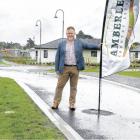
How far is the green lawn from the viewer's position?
28.2 ft

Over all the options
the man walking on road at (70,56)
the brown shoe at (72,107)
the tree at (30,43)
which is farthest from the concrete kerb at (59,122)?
the tree at (30,43)

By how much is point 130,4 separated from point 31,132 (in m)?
4.12

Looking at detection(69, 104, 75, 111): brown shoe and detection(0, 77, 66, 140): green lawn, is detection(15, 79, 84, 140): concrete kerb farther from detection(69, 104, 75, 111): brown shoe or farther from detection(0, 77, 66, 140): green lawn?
detection(69, 104, 75, 111): brown shoe

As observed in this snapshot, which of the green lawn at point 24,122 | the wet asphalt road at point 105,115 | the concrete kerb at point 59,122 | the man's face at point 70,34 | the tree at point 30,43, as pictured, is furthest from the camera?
the tree at point 30,43

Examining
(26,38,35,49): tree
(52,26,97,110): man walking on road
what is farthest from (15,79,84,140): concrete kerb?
(26,38,35,49): tree

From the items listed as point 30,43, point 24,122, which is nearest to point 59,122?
point 24,122

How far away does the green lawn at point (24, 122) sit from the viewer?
28.2ft

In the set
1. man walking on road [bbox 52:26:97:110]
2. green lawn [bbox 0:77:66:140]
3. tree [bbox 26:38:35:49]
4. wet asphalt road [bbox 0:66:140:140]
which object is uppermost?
man walking on road [bbox 52:26:97:110]

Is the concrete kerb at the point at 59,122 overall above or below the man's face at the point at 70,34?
below

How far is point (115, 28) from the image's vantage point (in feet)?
37.6

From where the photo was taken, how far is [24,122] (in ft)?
32.3

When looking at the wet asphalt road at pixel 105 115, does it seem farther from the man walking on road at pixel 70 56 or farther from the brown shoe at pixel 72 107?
the man walking on road at pixel 70 56

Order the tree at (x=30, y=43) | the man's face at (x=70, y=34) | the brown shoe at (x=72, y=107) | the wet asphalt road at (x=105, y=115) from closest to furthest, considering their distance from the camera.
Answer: the wet asphalt road at (x=105, y=115) → the man's face at (x=70, y=34) → the brown shoe at (x=72, y=107) → the tree at (x=30, y=43)

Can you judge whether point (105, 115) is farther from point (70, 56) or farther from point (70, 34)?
point (70, 34)
